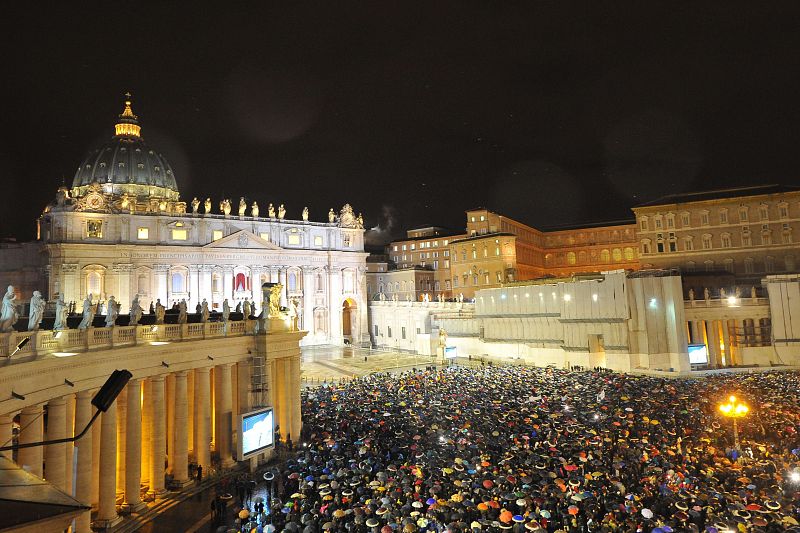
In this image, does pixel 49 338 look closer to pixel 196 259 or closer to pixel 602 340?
pixel 602 340

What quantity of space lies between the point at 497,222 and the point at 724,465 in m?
68.9

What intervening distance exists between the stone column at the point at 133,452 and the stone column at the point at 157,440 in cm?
130

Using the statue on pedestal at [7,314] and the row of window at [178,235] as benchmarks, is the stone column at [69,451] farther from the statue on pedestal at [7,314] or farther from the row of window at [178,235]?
the row of window at [178,235]

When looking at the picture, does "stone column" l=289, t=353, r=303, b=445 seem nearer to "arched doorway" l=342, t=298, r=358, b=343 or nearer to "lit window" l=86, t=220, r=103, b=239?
"lit window" l=86, t=220, r=103, b=239

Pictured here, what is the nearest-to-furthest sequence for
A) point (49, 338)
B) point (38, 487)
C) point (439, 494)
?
point (38, 487) → point (49, 338) → point (439, 494)

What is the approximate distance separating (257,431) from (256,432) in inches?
2.8

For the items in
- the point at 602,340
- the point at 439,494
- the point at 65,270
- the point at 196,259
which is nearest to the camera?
the point at 439,494

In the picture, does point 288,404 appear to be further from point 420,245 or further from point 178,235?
point 420,245

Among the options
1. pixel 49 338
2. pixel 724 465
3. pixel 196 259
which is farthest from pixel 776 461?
pixel 196 259

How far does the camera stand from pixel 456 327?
67.9 m

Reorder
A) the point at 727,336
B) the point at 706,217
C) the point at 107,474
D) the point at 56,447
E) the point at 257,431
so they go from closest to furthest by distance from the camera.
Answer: the point at 56,447 → the point at 107,474 → the point at 257,431 → the point at 727,336 → the point at 706,217

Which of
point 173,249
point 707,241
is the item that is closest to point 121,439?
point 173,249

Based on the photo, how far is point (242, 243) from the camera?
265ft

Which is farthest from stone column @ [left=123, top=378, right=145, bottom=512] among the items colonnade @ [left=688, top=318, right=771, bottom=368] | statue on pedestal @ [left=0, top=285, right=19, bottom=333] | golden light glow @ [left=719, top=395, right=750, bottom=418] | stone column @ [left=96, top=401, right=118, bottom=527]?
colonnade @ [left=688, top=318, right=771, bottom=368]
